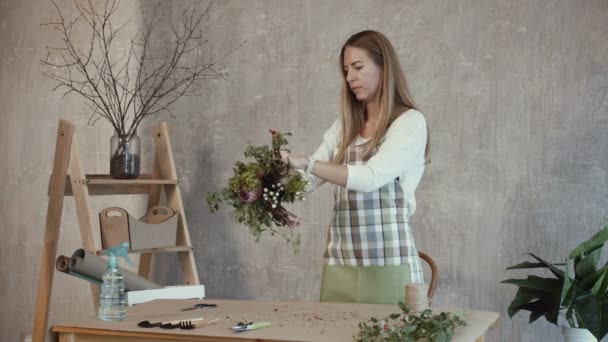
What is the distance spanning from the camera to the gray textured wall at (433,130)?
3684mm

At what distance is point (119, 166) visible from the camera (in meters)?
3.94

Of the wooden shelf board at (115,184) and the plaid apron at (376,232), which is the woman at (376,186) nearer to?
the plaid apron at (376,232)

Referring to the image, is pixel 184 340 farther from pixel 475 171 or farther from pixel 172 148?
pixel 172 148

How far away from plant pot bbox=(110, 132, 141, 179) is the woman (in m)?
1.24

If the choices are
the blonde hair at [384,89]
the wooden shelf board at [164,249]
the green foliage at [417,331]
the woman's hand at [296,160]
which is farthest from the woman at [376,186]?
the wooden shelf board at [164,249]

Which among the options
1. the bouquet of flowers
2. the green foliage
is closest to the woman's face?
the bouquet of flowers

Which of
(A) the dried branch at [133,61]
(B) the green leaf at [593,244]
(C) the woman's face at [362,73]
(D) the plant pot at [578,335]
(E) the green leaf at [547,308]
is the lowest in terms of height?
(D) the plant pot at [578,335]

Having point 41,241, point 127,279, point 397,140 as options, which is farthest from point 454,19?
point 41,241

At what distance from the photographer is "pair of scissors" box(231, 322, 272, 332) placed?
2.11m

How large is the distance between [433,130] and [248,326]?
2083mm

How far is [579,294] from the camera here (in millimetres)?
3096

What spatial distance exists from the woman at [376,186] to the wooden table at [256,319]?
341mm

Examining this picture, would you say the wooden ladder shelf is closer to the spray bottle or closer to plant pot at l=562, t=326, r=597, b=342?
the spray bottle

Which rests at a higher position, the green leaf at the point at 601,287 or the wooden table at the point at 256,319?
the green leaf at the point at 601,287
